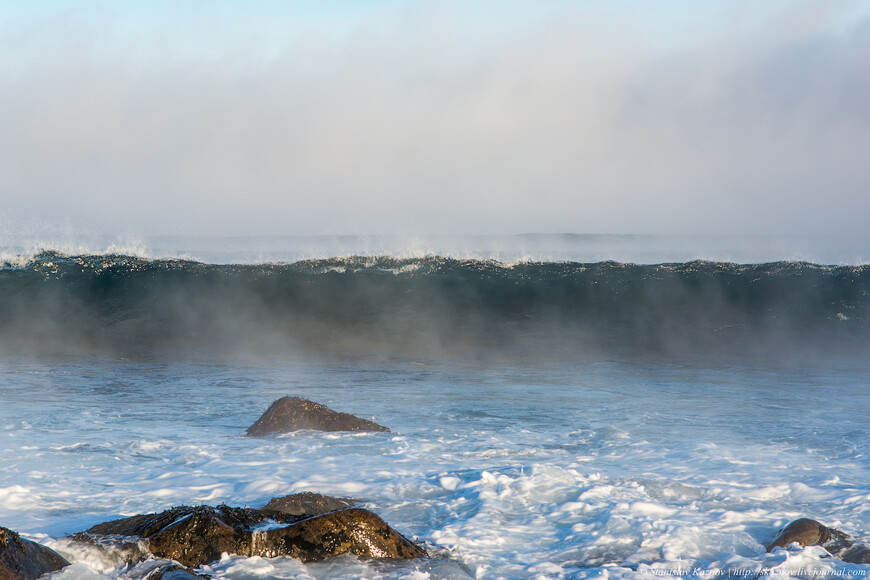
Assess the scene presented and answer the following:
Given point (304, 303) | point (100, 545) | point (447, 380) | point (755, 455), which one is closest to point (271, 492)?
point (100, 545)

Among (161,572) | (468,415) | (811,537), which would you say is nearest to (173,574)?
(161,572)

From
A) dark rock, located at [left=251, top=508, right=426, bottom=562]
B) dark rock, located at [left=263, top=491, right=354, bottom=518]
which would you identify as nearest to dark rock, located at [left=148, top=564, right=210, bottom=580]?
dark rock, located at [left=251, top=508, right=426, bottom=562]

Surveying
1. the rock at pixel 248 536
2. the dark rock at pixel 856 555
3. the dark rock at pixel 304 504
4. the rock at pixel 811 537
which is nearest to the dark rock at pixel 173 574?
the rock at pixel 248 536

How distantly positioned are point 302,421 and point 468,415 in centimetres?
207

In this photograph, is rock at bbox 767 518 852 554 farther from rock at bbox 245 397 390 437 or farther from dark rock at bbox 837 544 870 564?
rock at bbox 245 397 390 437

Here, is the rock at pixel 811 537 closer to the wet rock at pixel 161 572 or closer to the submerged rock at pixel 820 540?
the submerged rock at pixel 820 540

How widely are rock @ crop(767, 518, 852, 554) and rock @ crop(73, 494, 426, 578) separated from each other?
216 centimetres

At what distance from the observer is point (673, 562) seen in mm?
4000

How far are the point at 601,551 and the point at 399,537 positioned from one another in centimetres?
122

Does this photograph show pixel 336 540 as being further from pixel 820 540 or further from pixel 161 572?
pixel 820 540

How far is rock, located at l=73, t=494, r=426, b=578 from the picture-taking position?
3.81 m

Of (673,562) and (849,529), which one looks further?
(849,529)

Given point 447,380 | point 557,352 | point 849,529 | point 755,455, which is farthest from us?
point 557,352

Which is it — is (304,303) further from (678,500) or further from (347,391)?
(678,500)
